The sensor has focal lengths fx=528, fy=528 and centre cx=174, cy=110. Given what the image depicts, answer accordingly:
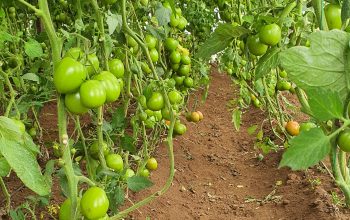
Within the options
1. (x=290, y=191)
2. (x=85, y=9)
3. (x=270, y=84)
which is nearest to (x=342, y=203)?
(x=290, y=191)

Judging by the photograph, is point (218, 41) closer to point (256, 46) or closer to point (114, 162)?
point (256, 46)

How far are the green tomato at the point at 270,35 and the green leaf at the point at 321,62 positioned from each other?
15.7 inches

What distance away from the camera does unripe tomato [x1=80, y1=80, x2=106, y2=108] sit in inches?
44.2

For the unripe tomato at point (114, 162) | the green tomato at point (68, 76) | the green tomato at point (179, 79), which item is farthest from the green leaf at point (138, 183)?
the green tomato at point (179, 79)

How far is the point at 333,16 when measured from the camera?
988 mm

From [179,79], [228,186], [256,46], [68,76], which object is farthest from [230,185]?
[68,76]

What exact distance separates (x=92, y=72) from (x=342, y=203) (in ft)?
6.49

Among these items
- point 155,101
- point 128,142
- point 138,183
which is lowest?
point 128,142

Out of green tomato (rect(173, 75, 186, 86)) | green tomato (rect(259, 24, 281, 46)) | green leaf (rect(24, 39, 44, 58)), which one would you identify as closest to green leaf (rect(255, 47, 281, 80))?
green tomato (rect(259, 24, 281, 46))

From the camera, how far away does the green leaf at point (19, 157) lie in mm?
946

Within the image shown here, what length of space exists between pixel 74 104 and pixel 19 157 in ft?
0.73

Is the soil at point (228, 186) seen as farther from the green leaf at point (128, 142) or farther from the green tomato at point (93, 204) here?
the green tomato at point (93, 204)

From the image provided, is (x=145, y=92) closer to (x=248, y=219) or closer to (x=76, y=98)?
(x=76, y=98)

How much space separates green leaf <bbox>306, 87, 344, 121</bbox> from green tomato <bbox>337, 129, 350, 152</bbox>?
0.04 m
